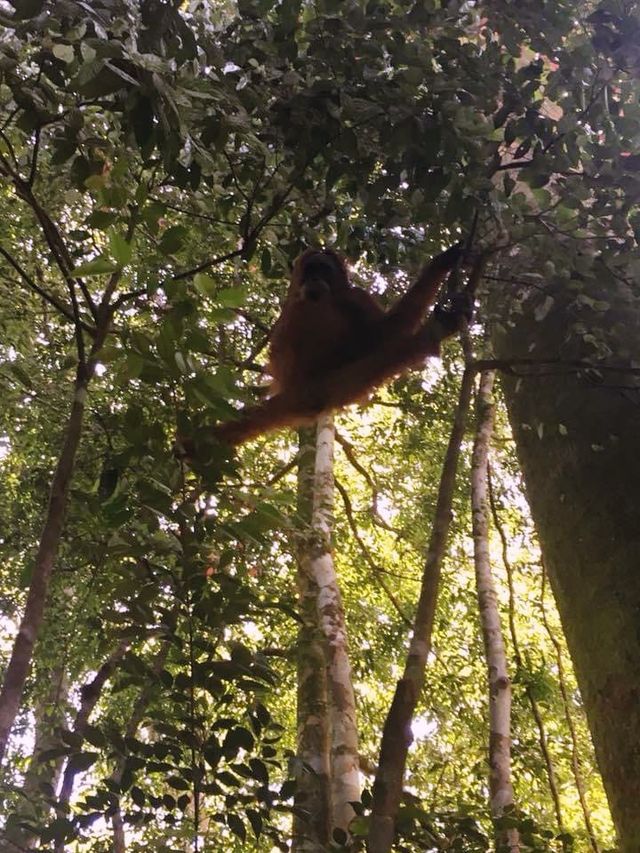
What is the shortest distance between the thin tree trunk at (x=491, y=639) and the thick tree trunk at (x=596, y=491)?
78 cm

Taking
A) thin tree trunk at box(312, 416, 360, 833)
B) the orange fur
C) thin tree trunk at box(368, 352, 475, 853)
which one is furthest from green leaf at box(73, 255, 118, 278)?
thin tree trunk at box(312, 416, 360, 833)

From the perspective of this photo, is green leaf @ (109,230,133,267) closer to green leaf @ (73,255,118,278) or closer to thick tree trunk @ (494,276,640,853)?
green leaf @ (73,255,118,278)

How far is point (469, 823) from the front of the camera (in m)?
1.72

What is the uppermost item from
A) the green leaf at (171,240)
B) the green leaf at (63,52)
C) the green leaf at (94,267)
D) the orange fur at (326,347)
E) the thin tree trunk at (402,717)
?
the orange fur at (326,347)

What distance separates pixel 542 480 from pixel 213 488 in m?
1.10

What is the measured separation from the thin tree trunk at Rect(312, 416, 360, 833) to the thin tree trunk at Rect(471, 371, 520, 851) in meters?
0.51

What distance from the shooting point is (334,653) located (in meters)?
3.11

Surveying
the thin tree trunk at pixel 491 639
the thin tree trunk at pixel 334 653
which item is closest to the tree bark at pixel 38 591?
the thin tree trunk at pixel 334 653

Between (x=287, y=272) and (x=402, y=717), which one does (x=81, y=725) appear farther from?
(x=287, y=272)

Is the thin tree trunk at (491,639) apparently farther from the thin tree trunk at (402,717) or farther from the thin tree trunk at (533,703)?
the thin tree trunk at (402,717)

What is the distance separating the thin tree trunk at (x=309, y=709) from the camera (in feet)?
6.62

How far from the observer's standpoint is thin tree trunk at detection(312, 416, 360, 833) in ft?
8.71

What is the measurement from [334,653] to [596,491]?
5.00ft

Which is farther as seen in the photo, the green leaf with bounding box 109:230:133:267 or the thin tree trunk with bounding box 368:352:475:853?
the green leaf with bounding box 109:230:133:267
